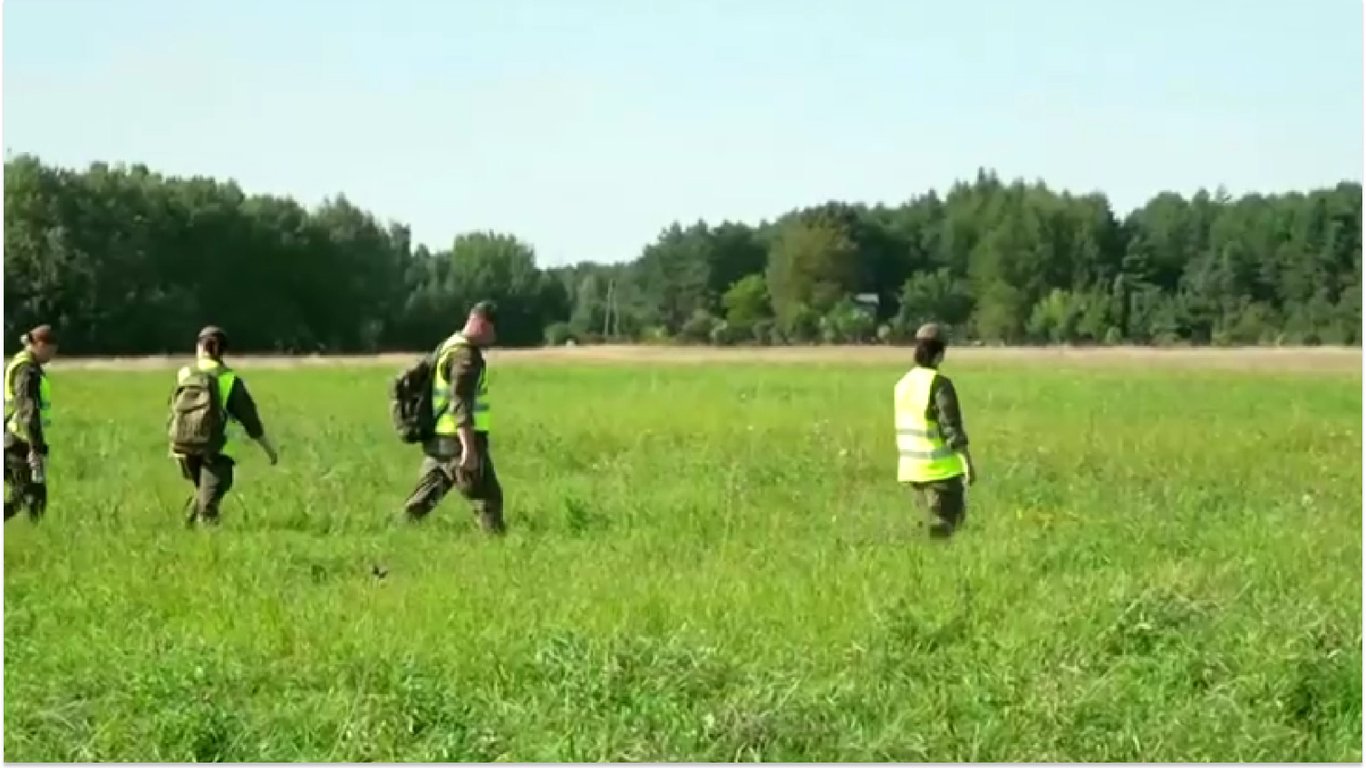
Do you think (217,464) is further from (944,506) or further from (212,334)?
(944,506)

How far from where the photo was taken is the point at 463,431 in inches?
366

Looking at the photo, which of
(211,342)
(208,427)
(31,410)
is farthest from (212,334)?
(31,410)

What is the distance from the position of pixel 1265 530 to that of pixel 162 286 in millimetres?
6056

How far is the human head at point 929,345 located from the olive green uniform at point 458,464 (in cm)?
250

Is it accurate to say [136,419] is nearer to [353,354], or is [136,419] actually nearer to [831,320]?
[353,354]

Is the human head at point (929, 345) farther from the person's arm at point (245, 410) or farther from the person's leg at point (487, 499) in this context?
the person's arm at point (245, 410)

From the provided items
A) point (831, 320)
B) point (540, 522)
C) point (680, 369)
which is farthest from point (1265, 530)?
point (540, 522)

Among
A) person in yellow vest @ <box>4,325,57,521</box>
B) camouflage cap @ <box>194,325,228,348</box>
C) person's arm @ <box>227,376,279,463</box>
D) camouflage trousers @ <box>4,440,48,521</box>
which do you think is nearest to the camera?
person in yellow vest @ <box>4,325,57,521</box>

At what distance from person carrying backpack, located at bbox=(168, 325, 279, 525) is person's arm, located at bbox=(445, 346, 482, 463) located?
3.78 ft

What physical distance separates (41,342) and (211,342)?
3.28ft

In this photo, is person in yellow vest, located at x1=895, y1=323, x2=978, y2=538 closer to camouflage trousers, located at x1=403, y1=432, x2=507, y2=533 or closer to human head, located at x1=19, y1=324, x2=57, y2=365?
camouflage trousers, located at x1=403, y1=432, x2=507, y2=533

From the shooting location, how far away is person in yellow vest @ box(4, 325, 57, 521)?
8578mm

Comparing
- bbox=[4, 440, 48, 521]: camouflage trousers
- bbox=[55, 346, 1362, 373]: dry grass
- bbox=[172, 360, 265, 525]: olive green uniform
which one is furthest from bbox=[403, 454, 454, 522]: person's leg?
bbox=[4, 440, 48, 521]: camouflage trousers

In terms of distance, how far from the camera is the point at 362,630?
6.62 metres
